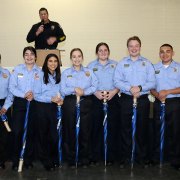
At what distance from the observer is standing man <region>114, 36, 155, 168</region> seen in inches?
168

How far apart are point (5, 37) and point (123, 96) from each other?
488 centimetres

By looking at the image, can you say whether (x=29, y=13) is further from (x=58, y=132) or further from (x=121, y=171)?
(x=121, y=171)

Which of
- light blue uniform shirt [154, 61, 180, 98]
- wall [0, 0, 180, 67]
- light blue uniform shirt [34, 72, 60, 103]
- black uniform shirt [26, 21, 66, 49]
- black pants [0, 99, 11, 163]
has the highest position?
wall [0, 0, 180, 67]

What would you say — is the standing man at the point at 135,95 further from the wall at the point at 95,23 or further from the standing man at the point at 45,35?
the wall at the point at 95,23

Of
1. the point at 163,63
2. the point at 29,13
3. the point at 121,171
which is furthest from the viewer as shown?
the point at 29,13

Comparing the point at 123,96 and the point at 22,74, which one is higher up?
the point at 22,74

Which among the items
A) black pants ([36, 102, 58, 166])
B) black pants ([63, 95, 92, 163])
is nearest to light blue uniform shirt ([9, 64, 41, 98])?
black pants ([36, 102, 58, 166])

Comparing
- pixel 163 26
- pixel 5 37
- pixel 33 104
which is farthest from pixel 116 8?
pixel 33 104

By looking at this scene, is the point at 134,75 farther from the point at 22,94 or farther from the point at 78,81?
the point at 22,94

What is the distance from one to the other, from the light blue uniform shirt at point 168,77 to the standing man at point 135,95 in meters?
0.15

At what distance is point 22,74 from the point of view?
14.1 feet

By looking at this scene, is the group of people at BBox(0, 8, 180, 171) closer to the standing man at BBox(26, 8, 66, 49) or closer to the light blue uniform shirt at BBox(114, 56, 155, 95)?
the light blue uniform shirt at BBox(114, 56, 155, 95)

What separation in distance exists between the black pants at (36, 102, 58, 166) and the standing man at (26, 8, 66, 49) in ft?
6.61

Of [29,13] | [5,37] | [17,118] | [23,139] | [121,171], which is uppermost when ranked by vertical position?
[29,13]
